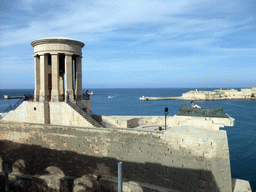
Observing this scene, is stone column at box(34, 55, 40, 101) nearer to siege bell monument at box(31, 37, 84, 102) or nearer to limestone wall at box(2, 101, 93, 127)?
siege bell monument at box(31, 37, 84, 102)

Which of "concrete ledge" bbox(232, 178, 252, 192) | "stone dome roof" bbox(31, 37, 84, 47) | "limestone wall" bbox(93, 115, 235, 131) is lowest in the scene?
"concrete ledge" bbox(232, 178, 252, 192)

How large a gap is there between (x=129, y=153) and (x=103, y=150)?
1661mm

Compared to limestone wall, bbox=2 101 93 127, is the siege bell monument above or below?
above

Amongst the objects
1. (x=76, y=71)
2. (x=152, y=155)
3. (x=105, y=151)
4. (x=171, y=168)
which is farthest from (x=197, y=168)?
(x=76, y=71)

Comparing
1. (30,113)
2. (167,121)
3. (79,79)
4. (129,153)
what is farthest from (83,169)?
(79,79)

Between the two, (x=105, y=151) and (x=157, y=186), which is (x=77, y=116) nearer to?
(x=105, y=151)

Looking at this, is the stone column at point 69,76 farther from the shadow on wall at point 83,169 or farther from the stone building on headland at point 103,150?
the shadow on wall at point 83,169

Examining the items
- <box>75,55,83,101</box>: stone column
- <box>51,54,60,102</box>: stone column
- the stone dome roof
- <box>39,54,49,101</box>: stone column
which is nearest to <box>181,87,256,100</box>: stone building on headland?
<box>75,55,83,101</box>: stone column

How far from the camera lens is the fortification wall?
31.2 ft

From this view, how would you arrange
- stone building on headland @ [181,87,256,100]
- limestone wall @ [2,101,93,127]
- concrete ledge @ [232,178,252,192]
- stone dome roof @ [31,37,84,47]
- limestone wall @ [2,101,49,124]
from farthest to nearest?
stone building on headland @ [181,87,256,100] → stone dome roof @ [31,37,84,47] → limestone wall @ [2,101,49,124] → limestone wall @ [2,101,93,127] → concrete ledge @ [232,178,252,192]

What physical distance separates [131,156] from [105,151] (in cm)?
165

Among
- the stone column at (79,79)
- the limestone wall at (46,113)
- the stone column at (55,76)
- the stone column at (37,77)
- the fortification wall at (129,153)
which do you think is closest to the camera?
the fortification wall at (129,153)

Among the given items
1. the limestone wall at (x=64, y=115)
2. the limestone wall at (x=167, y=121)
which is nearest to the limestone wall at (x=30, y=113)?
the limestone wall at (x=64, y=115)

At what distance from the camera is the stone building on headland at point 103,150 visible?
31.8 ft
